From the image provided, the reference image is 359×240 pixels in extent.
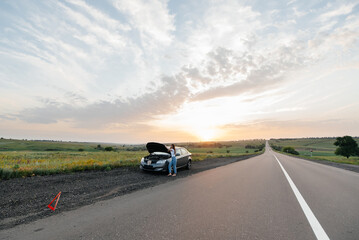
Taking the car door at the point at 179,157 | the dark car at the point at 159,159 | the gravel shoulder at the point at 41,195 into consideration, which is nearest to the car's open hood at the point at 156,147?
the dark car at the point at 159,159

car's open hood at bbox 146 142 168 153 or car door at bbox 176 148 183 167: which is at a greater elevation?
car's open hood at bbox 146 142 168 153

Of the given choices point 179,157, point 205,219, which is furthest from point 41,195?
point 179,157

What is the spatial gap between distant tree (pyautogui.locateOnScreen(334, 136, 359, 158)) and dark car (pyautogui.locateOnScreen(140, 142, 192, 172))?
6390 cm

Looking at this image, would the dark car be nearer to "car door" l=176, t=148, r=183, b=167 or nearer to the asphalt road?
"car door" l=176, t=148, r=183, b=167

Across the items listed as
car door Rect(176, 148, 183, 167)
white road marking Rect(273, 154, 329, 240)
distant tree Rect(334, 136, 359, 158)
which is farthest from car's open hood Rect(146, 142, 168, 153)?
distant tree Rect(334, 136, 359, 158)

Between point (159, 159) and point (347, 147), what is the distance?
67.3 m

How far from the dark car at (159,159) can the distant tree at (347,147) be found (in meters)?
63.9

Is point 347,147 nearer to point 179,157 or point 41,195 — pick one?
point 179,157

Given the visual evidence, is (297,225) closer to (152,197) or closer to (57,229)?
(152,197)

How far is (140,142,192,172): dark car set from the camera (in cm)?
1062

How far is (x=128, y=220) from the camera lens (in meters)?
3.79

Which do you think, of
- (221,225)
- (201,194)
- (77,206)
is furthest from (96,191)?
(221,225)

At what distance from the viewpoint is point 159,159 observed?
11.1 m

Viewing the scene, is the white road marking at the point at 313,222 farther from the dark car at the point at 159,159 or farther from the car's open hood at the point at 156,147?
the car's open hood at the point at 156,147
